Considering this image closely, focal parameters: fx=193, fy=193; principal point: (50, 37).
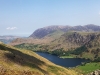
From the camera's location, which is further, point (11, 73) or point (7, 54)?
point (7, 54)

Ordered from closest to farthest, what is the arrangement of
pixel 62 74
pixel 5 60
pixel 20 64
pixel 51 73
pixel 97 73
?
1. pixel 97 73
2. pixel 5 60
3. pixel 20 64
4. pixel 51 73
5. pixel 62 74

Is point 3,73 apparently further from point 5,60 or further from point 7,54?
point 7,54

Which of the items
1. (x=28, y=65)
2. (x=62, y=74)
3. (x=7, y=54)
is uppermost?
(x=7, y=54)

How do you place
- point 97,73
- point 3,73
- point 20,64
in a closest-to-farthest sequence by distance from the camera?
point 3,73 → point 97,73 → point 20,64

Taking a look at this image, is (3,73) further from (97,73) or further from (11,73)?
(97,73)

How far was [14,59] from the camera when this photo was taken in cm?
13088

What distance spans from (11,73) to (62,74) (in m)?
125

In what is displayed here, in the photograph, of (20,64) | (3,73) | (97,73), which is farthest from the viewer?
(20,64)

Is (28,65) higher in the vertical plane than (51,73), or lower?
higher

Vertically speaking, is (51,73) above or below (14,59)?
below

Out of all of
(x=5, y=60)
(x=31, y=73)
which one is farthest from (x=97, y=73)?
(x=5, y=60)

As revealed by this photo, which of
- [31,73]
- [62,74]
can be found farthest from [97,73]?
[62,74]

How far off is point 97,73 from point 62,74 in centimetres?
8756

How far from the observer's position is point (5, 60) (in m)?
119
